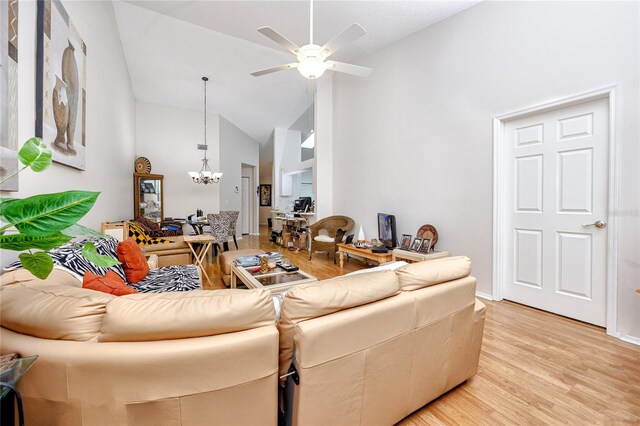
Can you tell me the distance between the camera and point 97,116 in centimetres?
309

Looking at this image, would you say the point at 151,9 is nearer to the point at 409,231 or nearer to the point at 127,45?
the point at 127,45

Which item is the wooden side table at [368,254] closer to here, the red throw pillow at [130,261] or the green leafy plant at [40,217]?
the red throw pillow at [130,261]

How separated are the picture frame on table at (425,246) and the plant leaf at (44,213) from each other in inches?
135

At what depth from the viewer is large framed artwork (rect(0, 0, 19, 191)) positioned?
132 centimetres

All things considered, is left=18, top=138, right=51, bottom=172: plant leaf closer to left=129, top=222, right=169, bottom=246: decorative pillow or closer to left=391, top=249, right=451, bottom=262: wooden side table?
left=391, top=249, right=451, bottom=262: wooden side table

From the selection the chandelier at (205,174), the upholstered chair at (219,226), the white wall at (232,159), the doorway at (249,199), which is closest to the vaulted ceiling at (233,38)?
the chandelier at (205,174)

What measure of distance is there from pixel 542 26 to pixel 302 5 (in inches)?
107

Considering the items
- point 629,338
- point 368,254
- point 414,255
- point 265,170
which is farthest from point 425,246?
point 265,170

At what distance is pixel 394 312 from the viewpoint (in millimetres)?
1199

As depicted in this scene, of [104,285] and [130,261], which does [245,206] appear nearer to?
[130,261]

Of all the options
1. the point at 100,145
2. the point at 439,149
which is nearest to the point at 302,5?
the point at 439,149

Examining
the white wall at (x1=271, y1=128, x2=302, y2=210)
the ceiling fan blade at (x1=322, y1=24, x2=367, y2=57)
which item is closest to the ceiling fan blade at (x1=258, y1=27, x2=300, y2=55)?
the ceiling fan blade at (x1=322, y1=24, x2=367, y2=57)

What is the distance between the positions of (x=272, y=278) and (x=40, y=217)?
204 centimetres

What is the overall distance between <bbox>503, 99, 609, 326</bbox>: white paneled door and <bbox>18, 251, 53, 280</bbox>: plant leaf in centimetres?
367
